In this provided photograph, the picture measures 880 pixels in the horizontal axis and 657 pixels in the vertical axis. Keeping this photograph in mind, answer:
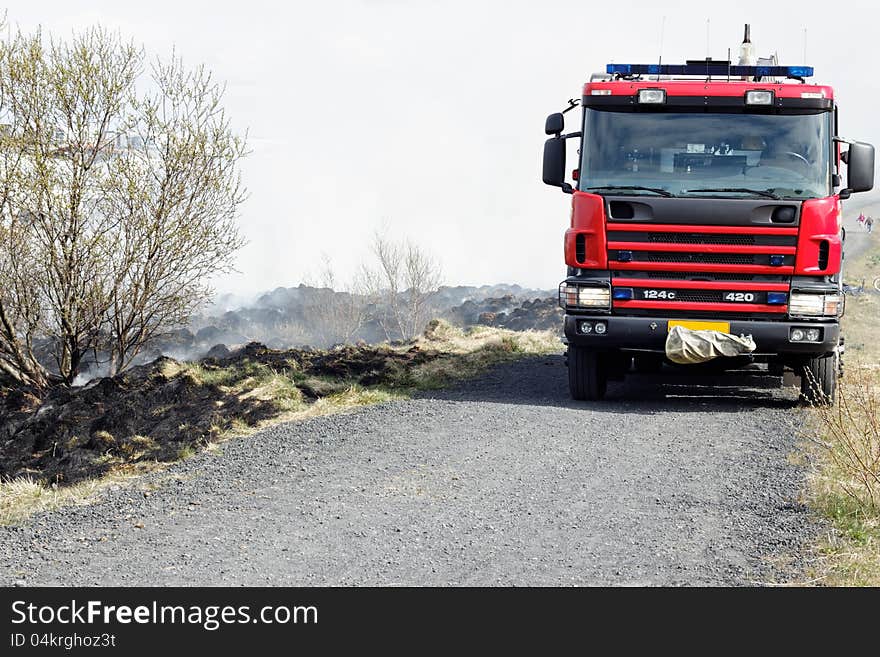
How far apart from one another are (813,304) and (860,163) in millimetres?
1539

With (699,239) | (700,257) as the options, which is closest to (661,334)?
(700,257)

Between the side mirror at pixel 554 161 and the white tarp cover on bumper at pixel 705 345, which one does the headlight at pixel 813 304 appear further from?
the side mirror at pixel 554 161

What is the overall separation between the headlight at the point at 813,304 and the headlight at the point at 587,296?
1907 millimetres

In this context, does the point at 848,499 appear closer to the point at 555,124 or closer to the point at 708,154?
the point at 708,154

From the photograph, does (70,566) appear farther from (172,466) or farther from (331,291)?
(331,291)

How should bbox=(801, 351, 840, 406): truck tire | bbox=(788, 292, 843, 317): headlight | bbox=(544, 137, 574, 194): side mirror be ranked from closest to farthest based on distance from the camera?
1. bbox=(788, 292, 843, 317): headlight
2. bbox=(544, 137, 574, 194): side mirror
3. bbox=(801, 351, 840, 406): truck tire

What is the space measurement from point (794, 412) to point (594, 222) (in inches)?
123

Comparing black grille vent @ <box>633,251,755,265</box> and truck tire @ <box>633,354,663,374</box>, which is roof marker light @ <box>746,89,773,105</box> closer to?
black grille vent @ <box>633,251,755,265</box>

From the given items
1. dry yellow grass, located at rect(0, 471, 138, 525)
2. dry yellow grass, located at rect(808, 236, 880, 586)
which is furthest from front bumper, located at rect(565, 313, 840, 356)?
dry yellow grass, located at rect(0, 471, 138, 525)

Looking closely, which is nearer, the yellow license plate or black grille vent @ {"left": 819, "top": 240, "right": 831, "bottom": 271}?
black grille vent @ {"left": 819, "top": 240, "right": 831, "bottom": 271}

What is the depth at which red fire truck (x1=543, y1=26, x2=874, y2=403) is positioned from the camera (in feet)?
34.2

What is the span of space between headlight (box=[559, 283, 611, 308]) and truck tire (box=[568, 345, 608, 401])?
2.91ft

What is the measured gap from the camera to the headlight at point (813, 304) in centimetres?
1052

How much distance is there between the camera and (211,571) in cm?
575
